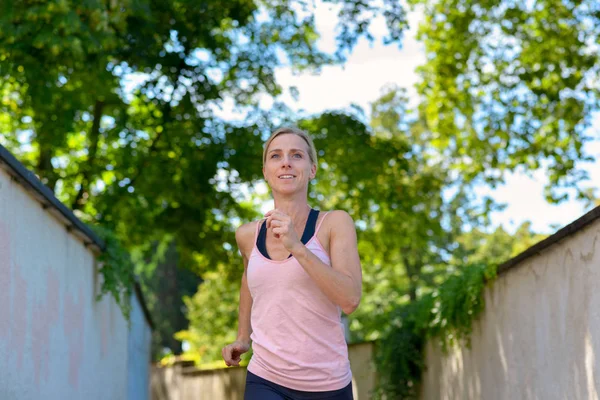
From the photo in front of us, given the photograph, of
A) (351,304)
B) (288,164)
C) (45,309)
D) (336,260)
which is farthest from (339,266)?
(45,309)

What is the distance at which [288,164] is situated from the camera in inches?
158

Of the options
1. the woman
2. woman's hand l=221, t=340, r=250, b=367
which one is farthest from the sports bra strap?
woman's hand l=221, t=340, r=250, b=367

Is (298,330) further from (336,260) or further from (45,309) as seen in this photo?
(45,309)

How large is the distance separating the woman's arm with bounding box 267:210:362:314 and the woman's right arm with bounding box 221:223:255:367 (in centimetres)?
46

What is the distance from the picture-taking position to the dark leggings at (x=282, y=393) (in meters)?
3.84

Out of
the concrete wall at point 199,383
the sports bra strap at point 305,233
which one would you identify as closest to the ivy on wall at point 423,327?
the concrete wall at point 199,383

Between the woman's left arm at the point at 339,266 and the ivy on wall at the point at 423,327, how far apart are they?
4534 mm

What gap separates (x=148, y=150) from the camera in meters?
16.9

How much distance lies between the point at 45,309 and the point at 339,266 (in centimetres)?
365

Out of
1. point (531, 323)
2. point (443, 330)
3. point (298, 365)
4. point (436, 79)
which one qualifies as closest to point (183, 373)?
A: point (436, 79)

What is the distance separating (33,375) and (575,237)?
3571mm

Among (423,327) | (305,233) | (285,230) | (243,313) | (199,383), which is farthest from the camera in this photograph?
(199,383)

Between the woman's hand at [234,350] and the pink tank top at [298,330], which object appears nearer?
the pink tank top at [298,330]

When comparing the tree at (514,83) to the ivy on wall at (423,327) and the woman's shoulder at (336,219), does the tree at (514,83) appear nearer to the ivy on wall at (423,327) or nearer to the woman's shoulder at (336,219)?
the ivy on wall at (423,327)
